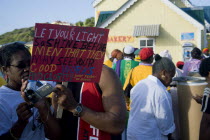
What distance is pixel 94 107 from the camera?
1.98 m

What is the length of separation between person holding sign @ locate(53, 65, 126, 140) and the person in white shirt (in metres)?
1.24

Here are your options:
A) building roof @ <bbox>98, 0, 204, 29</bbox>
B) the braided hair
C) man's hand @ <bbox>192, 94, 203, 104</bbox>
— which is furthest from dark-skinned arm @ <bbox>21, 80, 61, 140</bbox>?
building roof @ <bbox>98, 0, 204, 29</bbox>

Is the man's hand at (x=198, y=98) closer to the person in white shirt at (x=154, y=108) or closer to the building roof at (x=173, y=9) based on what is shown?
the person in white shirt at (x=154, y=108)

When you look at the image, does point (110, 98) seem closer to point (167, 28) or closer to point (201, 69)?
point (201, 69)

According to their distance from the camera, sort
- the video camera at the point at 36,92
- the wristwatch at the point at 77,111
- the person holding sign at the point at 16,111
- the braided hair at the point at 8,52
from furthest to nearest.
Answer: the braided hair at the point at 8,52 < the person holding sign at the point at 16,111 < the wristwatch at the point at 77,111 < the video camera at the point at 36,92

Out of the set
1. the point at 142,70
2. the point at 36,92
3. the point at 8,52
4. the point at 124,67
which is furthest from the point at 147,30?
the point at 36,92

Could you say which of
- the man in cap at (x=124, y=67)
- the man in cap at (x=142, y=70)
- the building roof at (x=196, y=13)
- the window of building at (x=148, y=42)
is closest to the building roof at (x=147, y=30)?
the window of building at (x=148, y=42)

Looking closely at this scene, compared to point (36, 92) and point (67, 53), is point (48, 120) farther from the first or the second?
point (67, 53)

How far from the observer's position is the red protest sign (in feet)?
5.84

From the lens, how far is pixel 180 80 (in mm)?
3449

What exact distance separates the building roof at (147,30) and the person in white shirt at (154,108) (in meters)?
13.6

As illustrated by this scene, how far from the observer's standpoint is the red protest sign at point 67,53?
1.78 metres

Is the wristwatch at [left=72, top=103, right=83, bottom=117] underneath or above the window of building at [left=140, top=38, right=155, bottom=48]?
underneath

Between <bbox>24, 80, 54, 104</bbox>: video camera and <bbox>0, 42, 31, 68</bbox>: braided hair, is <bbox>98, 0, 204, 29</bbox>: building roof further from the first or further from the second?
<bbox>24, 80, 54, 104</bbox>: video camera
